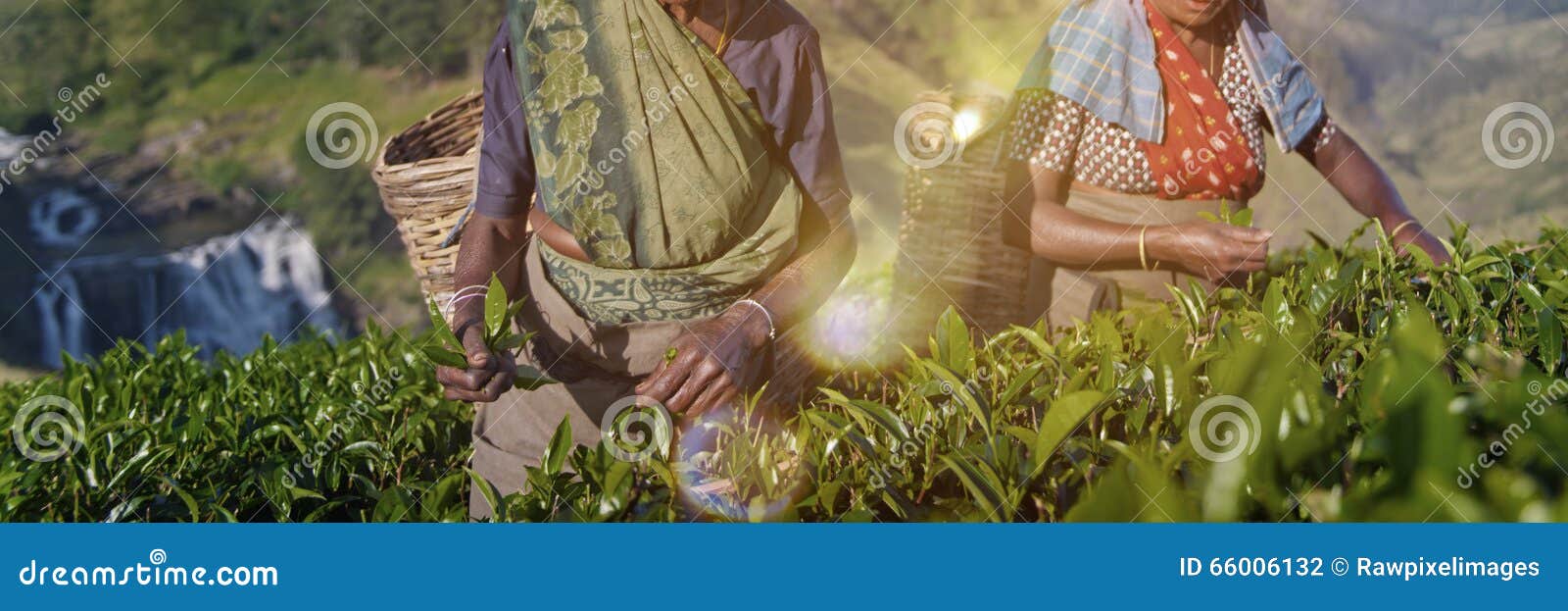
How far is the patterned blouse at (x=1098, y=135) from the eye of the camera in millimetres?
2578

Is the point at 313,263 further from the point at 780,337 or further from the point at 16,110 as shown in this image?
the point at 780,337

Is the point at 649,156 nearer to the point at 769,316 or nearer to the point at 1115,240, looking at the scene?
the point at 769,316

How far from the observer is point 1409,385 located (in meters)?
1.15

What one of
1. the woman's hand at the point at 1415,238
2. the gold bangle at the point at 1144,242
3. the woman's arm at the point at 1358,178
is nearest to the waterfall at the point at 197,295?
the gold bangle at the point at 1144,242

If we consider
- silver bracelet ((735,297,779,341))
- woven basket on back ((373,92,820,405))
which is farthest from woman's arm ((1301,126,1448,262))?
silver bracelet ((735,297,779,341))

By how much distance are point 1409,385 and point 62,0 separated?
213 inches

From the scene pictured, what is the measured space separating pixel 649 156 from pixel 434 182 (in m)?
0.66

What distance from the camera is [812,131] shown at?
221cm

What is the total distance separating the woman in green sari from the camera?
206cm

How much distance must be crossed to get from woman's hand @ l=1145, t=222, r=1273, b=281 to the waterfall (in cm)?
344

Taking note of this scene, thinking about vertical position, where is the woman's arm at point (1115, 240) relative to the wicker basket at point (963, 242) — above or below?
above

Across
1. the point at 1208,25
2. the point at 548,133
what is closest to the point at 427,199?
the point at 548,133

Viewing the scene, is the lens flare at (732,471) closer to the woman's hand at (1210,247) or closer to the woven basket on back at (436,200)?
the woven basket on back at (436,200)

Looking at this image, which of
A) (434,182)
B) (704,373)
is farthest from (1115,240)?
(434,182)
